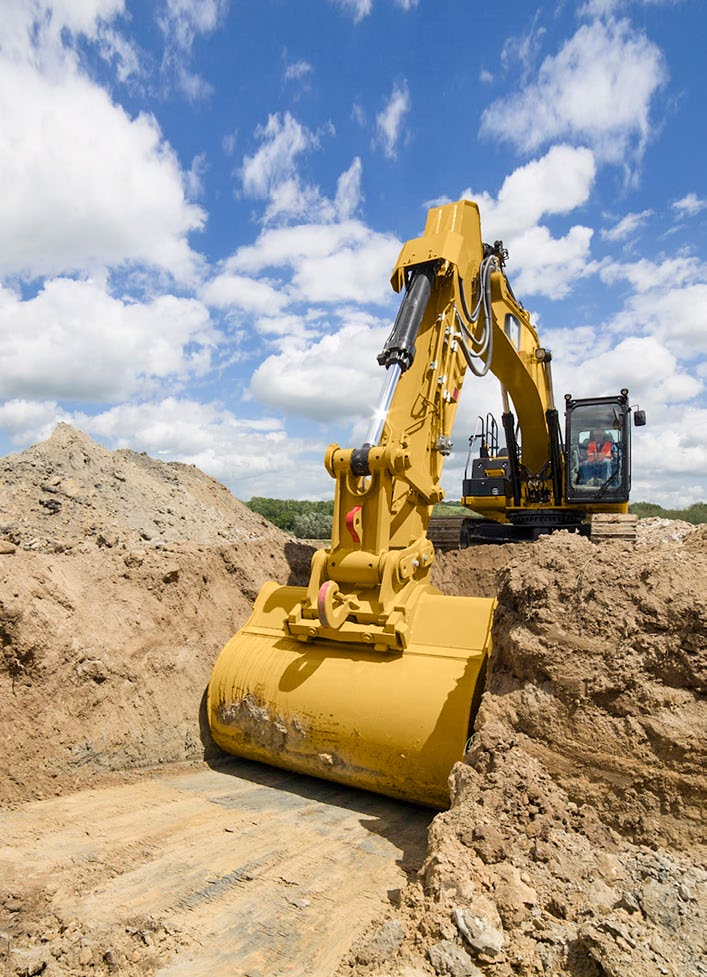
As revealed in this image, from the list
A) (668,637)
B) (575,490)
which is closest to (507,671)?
(668,637)

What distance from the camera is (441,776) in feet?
12.9

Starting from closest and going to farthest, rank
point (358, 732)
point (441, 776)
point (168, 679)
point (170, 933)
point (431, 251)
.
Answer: point (170, 933) < point (441, 776) < point (358, 732) < point (168, 679) < point (431, 251)

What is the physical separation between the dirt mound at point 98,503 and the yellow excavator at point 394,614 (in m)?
2.16

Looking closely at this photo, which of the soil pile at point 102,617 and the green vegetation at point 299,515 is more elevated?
the green vegetation at point 299,515

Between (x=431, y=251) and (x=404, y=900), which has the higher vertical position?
(x=431, y=251)

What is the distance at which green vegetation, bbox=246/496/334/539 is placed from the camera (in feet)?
50.7

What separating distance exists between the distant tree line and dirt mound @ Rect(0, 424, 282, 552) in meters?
3.78

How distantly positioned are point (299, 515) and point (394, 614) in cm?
1339

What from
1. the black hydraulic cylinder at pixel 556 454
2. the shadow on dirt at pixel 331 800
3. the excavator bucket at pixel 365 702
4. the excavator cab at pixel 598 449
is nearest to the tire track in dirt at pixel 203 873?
the shadow on dirt at pixel 331 800

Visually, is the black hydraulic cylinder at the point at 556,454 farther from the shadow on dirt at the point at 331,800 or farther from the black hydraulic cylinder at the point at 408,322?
the shadow on dirt at the point at 331,800

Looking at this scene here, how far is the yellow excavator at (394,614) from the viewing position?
416cm

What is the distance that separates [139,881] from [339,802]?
1.53 m

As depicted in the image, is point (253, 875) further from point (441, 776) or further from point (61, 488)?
point (61, 488)

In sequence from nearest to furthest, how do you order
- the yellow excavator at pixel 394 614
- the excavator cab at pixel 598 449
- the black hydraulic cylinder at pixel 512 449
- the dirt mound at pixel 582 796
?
the dirt mound at pixel 582 796 → the yellow excavator at pixel 394 614 → the excavator cab at pixel 598 449 → the black hydraulic cylinder at pixel 512 449
